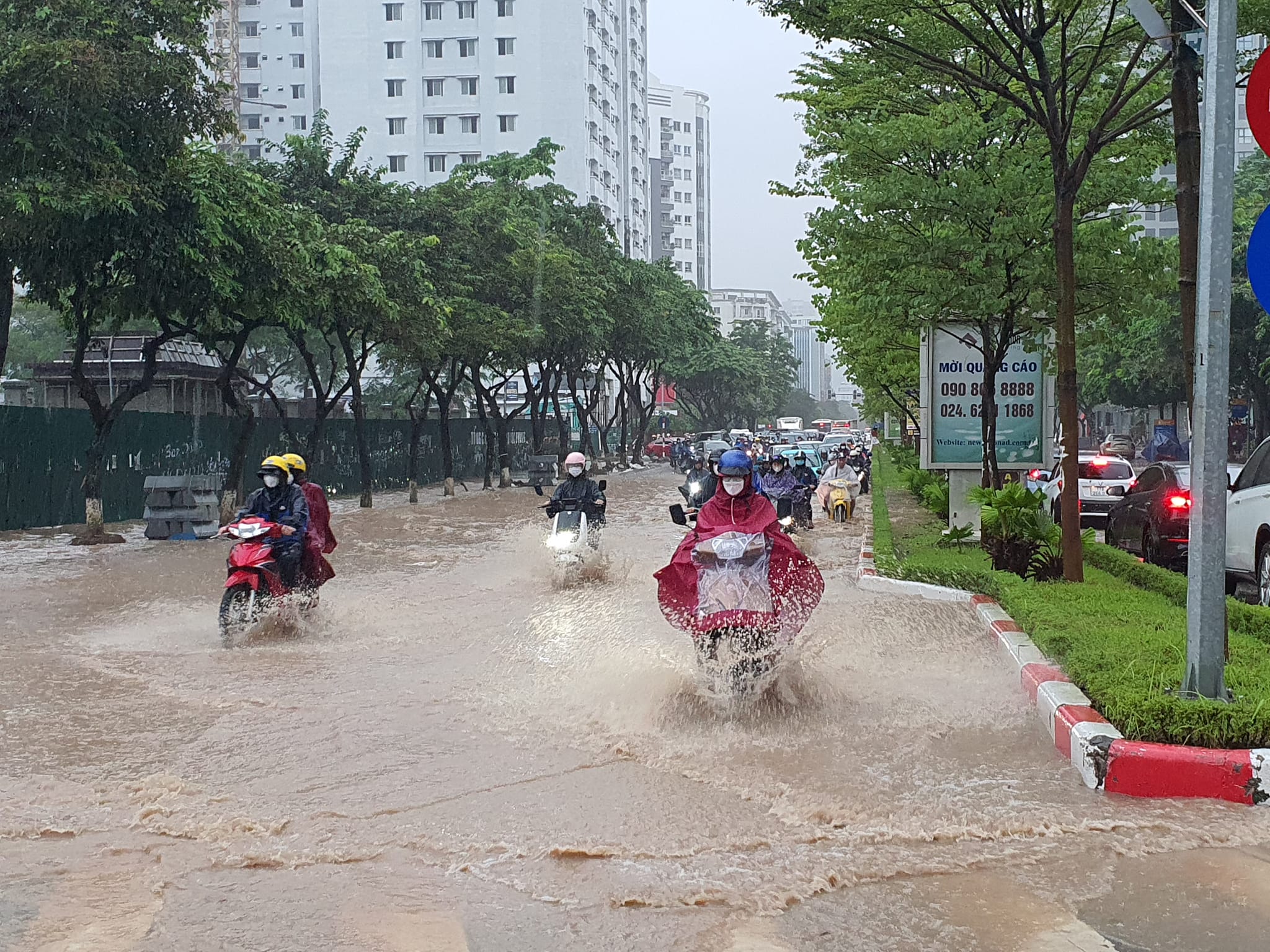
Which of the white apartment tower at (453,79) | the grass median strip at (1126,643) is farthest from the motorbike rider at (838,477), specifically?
the white apartment tower at (453,79)

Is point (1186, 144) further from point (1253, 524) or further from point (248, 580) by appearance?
point (248, 580)

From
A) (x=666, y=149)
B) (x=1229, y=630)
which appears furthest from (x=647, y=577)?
(x=666, y=149)

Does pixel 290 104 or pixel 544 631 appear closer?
pixel 544 631

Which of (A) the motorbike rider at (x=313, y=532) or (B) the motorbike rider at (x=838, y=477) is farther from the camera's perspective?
(B) the motorbike rider at (x=838, y=477)

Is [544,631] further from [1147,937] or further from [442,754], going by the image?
[1147,937]

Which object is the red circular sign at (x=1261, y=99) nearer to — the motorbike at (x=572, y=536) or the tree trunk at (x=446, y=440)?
the motorbike at (x=572, y=536)

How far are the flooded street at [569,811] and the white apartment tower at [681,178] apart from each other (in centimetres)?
11968

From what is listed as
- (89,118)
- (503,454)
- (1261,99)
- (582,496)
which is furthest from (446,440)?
(1261,99)

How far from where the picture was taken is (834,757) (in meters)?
6.62

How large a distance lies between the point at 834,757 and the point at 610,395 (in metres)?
88.3

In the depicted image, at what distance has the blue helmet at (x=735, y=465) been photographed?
766 cm

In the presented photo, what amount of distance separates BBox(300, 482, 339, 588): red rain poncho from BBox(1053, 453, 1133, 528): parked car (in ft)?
43.1

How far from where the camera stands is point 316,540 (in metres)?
11.1

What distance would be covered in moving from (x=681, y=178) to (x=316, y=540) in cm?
13182
